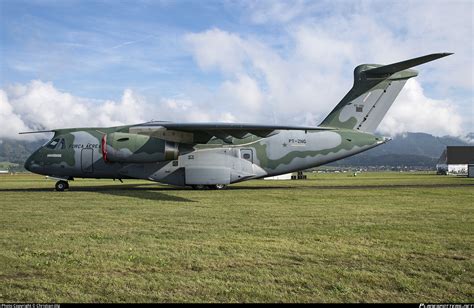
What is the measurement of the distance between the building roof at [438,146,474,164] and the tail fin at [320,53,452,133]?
83139 millimetres

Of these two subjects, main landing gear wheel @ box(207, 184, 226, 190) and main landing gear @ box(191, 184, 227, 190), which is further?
main landing gear @ box(191, 184, 227, 190)

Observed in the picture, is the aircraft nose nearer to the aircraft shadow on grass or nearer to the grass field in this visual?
the aircraft shadow on grass

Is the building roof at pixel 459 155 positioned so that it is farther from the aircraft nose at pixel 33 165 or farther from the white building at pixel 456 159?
the aircraft nose at pixel 33 165

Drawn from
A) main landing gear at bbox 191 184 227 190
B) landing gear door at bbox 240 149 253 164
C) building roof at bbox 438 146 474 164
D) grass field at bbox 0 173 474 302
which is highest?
building roof at bbox 438 146 474 164

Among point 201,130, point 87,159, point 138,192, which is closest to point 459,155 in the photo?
point 201,130

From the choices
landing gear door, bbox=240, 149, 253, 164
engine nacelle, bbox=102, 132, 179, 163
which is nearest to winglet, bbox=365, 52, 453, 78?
landing gear door, bbox=240, 149, 253, 164

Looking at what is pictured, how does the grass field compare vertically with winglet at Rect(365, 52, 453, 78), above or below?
below

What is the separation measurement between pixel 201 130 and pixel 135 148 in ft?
12.0

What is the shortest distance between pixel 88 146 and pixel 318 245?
62.0 feet

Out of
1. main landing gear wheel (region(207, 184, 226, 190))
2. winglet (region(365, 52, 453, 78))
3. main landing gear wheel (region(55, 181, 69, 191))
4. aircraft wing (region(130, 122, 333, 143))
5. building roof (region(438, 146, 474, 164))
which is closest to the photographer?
winglet (region(365, 52, 453, 78))

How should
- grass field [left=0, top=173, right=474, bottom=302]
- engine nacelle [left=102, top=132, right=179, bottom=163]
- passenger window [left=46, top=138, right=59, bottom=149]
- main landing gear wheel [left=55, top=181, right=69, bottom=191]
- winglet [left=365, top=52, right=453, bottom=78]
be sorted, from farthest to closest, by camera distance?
passenger window [left=46, top=138, right=59, bottom=149] < main landing gear wheel [left=55, top=181, right=69, bottom=191] < engine nacelle [left=102, top=132, right=179, bottom=163] < winglet [left=365, top=52, right=453, bottom=78] < grass field [left=0, top=173, right=474, bottom=302]

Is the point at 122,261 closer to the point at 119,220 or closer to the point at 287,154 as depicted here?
the point at 119,220

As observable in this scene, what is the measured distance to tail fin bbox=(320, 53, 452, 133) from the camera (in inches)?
953

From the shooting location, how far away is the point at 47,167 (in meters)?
24.4
